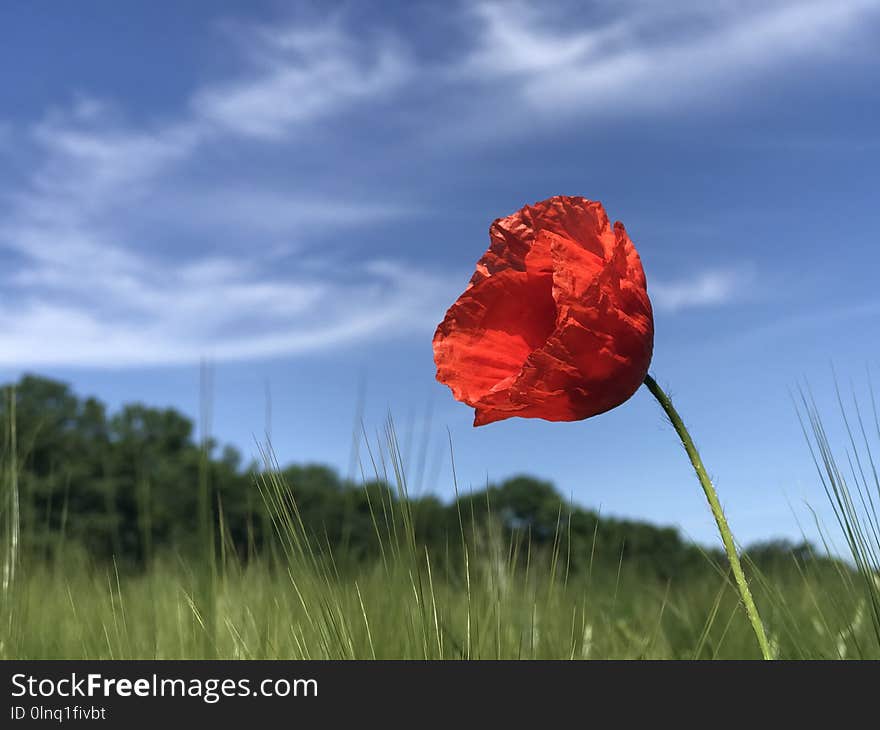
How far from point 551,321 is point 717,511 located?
292mm

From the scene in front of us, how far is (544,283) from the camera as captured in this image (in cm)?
104

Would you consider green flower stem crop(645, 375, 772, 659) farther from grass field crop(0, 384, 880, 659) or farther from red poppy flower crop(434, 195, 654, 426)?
grass field crop(0, 384, 880, 659)

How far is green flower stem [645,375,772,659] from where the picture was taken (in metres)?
0.92

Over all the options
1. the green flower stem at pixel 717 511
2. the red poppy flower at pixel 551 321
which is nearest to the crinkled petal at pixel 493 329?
the red poppy flower at pixel 551 321

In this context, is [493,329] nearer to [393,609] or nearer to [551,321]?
[551,321]

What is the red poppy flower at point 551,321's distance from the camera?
3.11ft

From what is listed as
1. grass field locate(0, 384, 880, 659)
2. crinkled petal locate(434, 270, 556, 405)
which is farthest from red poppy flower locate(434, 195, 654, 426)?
grass field locate(0, 384, 880, 659)

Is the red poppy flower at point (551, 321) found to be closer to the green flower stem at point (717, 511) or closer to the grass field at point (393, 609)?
the green flower stem at point (717, 511)

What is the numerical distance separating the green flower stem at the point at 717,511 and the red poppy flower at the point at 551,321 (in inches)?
1.5

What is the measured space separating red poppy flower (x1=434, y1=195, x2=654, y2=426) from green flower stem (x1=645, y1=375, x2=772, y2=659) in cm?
4

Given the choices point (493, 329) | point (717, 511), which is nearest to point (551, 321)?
point (493, 329)
